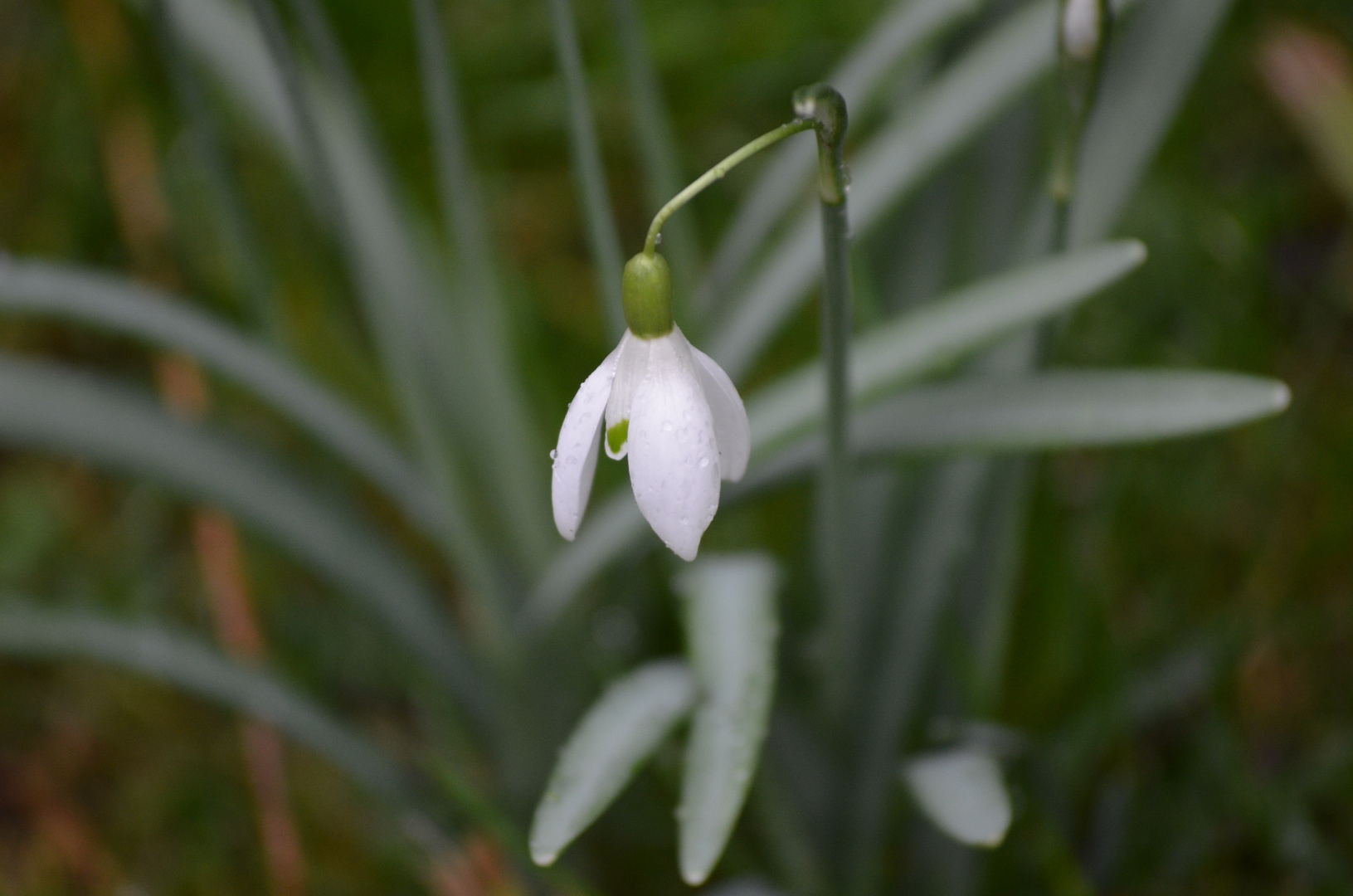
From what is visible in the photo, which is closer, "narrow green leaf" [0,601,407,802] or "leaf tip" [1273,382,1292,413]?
"leaf tip" [1273,382,1292,413]

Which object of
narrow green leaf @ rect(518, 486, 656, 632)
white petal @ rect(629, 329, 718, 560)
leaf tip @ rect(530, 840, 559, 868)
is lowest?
leaf tip @ rect(530, 840, 559, 868)

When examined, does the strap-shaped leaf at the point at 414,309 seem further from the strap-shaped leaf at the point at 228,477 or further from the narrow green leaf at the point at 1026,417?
the narrow green leaf at the point at 1026,417

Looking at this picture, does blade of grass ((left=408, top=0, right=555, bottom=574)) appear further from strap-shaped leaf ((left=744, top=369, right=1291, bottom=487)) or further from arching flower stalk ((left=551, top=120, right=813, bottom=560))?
arching flower stalk ((left=551, top=120, right=813, bottom=560))

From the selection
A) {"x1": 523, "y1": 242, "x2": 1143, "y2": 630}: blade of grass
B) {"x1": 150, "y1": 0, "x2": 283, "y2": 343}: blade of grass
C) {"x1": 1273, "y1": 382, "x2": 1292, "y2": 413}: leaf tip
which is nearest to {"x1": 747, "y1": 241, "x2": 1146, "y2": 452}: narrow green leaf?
{"x1": 523, "y1": 242, "x2": 1143, "y2": 630}: blade of grass

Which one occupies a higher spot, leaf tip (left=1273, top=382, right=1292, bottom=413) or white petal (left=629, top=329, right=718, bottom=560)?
leaf tip (left=1273, top=382, right=1292, bottom=413)

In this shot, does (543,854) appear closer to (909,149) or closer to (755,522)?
(909,149)
